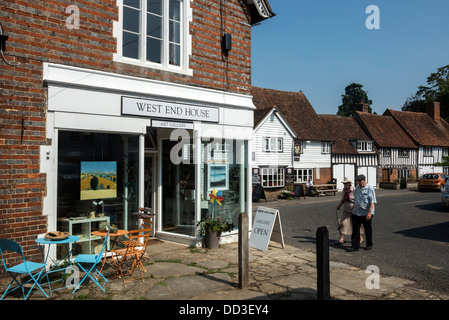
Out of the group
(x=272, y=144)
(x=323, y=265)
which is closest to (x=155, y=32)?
A: (x=323, y=265)

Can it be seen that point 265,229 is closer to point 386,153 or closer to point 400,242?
point 400,242

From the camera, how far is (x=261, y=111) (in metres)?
26.3

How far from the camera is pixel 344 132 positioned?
35281 mm

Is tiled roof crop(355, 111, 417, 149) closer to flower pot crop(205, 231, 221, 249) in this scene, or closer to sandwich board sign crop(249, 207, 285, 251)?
sandwich board sign crop(249, 207, 285, 251)

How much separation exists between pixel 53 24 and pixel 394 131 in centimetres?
3952

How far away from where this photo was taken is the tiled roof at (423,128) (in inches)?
1603

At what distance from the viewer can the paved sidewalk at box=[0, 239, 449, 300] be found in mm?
5391

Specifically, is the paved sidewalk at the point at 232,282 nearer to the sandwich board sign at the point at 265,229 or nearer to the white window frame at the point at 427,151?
the sandwich board sign at the point at 265,229

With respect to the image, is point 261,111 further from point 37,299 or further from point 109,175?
point 37,299

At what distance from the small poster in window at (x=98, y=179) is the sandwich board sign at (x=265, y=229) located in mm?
3417

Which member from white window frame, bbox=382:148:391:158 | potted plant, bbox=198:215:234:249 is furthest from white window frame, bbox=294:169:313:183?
potted plant, bbox=198:215:234:249

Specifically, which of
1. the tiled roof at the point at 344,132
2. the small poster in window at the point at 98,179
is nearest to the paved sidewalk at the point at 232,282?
the small poster in window at the point at 98,179

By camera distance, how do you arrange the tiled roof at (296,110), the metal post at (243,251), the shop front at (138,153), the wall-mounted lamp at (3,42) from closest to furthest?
the metal post at (243,251) < the wall-mounted lamp at (3,42) < the shop front at (138,153) < the tiled roof at (296,110)

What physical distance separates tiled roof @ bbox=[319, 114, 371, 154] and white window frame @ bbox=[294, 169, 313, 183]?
3.83 m
